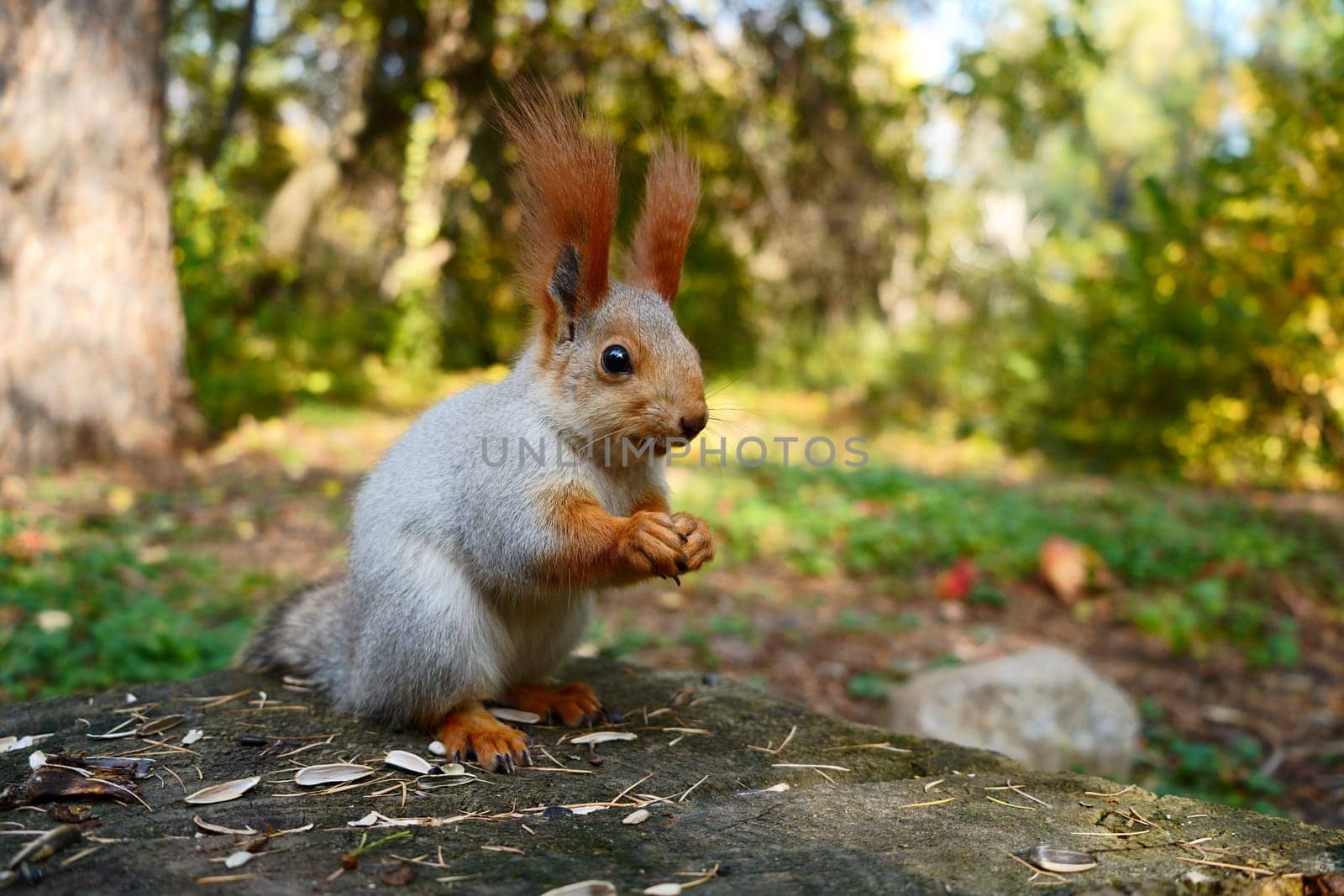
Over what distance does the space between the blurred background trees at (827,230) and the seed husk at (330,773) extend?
4116mm

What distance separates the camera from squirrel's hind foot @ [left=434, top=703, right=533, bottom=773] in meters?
2.08

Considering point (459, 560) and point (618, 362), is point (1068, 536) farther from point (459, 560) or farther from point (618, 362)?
point (459, 560)

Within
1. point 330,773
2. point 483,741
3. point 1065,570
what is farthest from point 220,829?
point 1065,570

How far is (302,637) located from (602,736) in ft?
2.89

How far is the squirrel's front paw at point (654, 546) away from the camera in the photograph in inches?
77.4

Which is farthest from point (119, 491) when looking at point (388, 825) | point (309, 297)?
point (309, 297)

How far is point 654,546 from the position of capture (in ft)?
6.46

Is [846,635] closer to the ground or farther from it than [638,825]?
closer to the ground

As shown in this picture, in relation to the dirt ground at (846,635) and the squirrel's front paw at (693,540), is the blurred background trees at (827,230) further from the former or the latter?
the squirrel's front paw at (693,540)

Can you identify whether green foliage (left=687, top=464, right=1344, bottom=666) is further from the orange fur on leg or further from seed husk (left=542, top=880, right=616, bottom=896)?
seed husk (left=542, top=880, right=616, bottom=896)

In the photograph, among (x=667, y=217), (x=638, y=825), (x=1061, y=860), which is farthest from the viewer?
(x=667, y=217)

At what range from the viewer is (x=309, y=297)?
973 cm

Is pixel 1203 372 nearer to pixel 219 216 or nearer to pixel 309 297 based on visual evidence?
pixel 219 216

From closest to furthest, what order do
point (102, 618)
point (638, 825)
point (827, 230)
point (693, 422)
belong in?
point (638, 825), point (693, 422), point (102, 618), point (827, 230)
